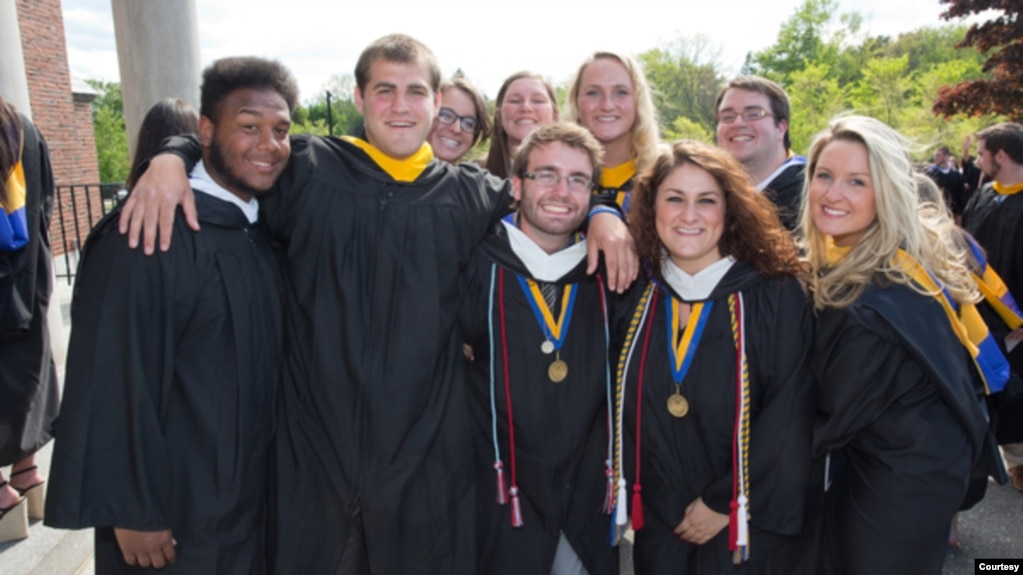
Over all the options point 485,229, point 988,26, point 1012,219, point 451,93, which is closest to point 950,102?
point 988,26

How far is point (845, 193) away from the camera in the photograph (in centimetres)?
271

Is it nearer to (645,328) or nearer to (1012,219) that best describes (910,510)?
(645,328)

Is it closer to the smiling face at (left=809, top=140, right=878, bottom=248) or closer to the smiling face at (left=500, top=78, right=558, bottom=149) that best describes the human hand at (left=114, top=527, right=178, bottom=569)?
the smiling face at (left=809, top=140, right=878, bottom=248)

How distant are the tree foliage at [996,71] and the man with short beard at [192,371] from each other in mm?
20394

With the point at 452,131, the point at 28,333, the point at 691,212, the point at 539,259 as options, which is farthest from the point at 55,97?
the point at 691,212

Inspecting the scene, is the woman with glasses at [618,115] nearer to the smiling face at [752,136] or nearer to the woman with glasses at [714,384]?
the smiling face at [752,136]

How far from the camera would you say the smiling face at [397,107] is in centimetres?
266

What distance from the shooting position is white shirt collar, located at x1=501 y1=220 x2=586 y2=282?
279 cm

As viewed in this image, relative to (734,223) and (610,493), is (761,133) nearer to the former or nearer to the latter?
(734,223)

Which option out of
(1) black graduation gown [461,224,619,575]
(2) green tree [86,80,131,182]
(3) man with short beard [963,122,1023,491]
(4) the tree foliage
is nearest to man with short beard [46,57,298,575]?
(1) black graduation gown [461,224,619,575]

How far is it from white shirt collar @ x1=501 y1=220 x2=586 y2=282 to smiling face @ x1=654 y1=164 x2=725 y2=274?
411 mm

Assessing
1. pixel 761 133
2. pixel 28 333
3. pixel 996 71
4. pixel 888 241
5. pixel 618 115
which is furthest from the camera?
pixel 996 71

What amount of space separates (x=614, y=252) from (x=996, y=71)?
2085 centimetres

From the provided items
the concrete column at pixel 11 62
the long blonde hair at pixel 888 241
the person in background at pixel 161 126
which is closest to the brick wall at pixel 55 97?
the concrete column at pixel 11 62
